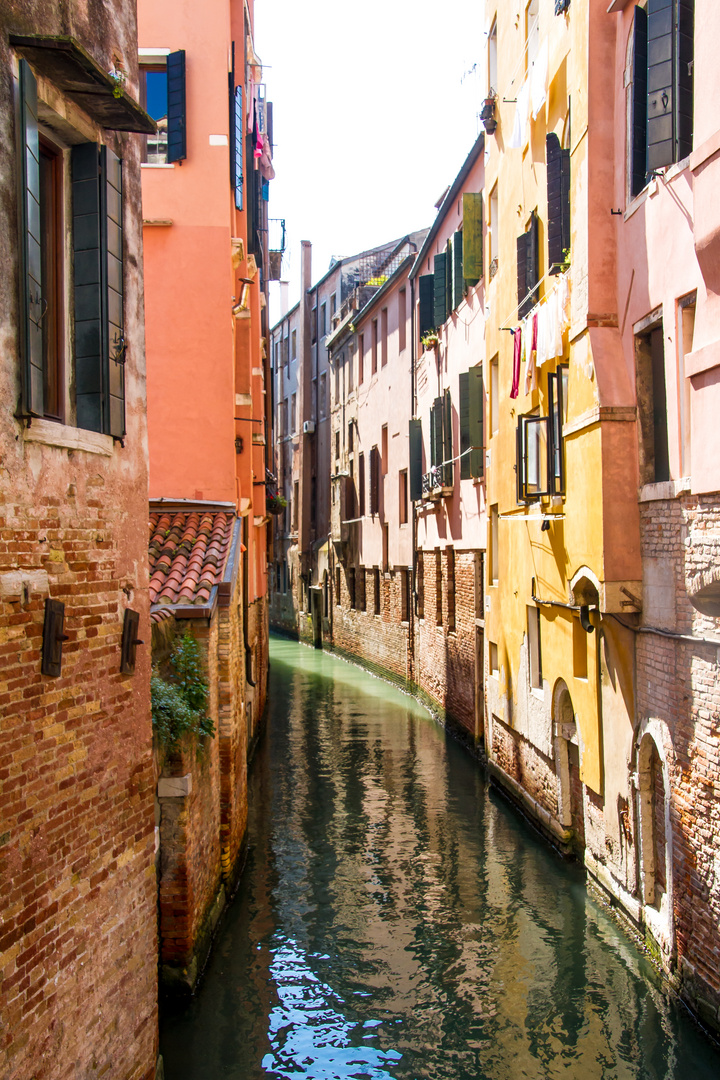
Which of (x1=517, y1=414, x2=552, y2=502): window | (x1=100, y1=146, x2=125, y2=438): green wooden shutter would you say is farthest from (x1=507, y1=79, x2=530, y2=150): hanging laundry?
(x1=100, y1=146, x2=125, y2=438): green wooden shutter

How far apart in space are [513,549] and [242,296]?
16.1 feet

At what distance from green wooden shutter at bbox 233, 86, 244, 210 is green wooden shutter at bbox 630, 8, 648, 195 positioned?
226 inches

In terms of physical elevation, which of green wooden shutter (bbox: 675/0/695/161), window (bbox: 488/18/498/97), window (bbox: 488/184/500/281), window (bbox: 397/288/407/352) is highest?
window (bbox: 488/18/498/97)

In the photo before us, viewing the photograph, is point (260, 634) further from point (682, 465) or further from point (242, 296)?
point (682, 465)

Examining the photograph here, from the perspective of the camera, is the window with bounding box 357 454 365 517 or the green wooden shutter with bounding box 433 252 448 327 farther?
the window with bounding box 357 454 365 517

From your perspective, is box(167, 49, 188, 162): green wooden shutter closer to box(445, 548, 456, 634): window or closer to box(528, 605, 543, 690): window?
box(528, 605, 543, 690): window

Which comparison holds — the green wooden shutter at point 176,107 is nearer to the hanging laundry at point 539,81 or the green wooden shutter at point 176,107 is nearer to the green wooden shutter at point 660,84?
the hanging laundry at point 539,81

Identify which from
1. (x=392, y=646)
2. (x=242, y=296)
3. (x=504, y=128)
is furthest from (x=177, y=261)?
(x=392, y=646)

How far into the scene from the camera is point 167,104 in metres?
11.8

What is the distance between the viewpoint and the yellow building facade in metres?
8.60

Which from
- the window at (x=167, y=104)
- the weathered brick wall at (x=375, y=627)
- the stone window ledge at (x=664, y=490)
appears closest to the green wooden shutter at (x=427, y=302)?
the weathered brick wall at (x=375, y=627)

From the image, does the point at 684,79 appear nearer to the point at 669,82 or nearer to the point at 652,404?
the point at 669,82

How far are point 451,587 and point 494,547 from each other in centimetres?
Result: 396

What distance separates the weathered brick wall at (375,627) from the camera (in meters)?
25.3
